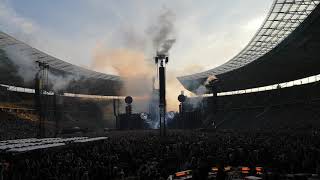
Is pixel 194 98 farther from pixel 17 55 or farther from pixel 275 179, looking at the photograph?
pixel 275 179

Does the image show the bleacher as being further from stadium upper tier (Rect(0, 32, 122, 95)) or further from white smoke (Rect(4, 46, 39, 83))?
white smoke (Rect(4, 46, 39, 83))

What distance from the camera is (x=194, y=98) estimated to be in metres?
92.9

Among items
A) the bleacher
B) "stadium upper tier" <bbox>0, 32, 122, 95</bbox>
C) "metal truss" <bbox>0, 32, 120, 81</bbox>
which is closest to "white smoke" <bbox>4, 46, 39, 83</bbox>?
"stadium upper tier" <bbox>0, 32, 122, 95</bbox>

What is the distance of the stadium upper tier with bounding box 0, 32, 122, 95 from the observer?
55759mm

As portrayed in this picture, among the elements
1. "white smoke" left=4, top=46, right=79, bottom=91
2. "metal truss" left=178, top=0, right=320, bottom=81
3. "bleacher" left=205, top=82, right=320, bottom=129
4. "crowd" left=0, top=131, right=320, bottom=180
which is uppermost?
"metal truss" left=178, top=0, right=320, bottom=81

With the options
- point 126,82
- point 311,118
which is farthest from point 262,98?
point 126,82

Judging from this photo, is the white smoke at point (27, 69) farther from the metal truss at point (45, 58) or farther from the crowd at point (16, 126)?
the crowd at point (16, 126)

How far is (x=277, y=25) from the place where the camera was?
4375 cm

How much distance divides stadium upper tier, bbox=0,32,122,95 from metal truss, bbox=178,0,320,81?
102 ft

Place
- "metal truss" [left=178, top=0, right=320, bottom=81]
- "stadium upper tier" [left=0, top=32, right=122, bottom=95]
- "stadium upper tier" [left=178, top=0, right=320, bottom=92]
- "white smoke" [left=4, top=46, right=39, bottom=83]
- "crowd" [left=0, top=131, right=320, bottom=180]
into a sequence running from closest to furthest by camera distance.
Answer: "crowd" [left=0, top=131, right=320, bottom=180] → "metal truss" [left=178, top=0, right=320, bottom=81] → "stadium upper tier" [left=178, top=0, right=320, bottom=92] → "stadium upper tier" [left=0, top=32, right=122, bottom=95] → "white smoke" [left=4, top=46, right=39, bottom=83]

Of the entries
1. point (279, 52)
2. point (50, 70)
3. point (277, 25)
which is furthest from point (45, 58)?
point (277, 25)

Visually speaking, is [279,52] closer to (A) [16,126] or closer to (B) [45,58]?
(B) [45,58]

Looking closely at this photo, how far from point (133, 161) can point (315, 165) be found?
8788 millimetres

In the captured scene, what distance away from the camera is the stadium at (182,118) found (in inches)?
674
